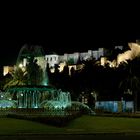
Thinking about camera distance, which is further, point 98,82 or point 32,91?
point 98,82

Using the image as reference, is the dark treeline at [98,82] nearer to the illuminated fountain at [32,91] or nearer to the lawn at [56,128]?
the illuminated fountain at [32,91]

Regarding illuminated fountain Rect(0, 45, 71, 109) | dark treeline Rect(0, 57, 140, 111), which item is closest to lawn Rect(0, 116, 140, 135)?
illuminated fountain Rect(0, 45, 71, 109)

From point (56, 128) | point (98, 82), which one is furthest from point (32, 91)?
point (98, 82)

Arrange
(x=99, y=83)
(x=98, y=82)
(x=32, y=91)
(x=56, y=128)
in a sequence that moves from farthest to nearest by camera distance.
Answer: (x=98, y=82) → (x=99, y=83) → (x=32, y=91) → (x=56, y=128)

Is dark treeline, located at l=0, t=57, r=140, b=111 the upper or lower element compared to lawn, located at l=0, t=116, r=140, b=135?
upper

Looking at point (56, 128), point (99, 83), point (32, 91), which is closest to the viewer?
point (56, 128)

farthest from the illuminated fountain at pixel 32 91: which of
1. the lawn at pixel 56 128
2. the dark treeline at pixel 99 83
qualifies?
the dark treeline at pixel 99 83

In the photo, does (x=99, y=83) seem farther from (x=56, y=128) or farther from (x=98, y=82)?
(x=56, y=128)

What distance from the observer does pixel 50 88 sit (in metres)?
40.8

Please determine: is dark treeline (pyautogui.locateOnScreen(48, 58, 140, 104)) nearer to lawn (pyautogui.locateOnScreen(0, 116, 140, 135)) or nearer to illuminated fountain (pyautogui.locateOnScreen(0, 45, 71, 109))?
illuminated fountain (pyautogui.locateOnScreen(0, 45, 71, 109))

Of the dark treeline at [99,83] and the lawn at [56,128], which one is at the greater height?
the dark treeline at [99,83]

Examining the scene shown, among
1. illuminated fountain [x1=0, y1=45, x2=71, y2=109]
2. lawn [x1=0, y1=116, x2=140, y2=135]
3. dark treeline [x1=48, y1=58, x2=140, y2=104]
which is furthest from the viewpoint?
dark treeline [x1=48, y1=58, x2=140, y2=104]

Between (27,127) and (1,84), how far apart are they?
220 ft

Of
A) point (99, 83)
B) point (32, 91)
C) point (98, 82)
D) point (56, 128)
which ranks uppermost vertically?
point (98, 82)
